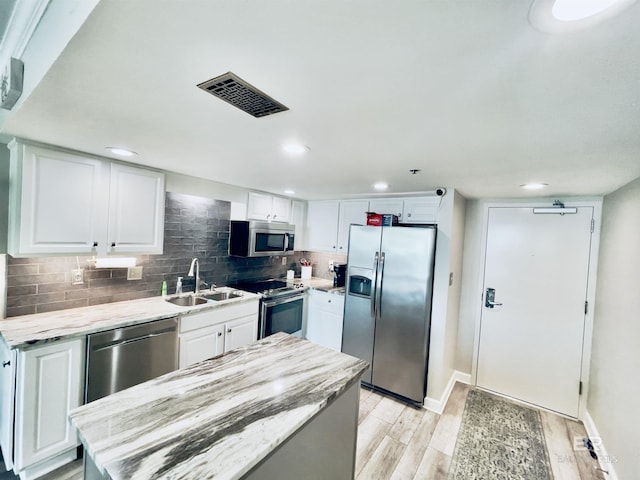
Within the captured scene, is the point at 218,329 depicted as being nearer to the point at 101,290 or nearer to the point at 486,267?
the point at 101,290

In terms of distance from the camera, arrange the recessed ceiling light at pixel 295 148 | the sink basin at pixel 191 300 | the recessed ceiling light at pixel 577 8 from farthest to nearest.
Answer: the sink basin at pixel 191 300
the recessed ceiling light at pixel 295 148
the recessed ceiling light at pixel 577 8

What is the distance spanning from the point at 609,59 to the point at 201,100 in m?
1.35

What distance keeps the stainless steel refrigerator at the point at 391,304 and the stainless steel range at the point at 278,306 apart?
0.74 m

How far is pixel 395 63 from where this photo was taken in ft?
2.71

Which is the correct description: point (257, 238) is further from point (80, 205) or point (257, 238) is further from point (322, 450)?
point (322, 450)

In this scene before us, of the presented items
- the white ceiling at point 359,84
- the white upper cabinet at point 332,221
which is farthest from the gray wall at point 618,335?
the white upper cabinet at point 332,221

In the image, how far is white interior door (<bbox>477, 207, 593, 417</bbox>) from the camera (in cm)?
277

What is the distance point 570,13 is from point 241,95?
3.25ft

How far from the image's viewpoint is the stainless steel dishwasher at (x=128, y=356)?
1905 millimetres

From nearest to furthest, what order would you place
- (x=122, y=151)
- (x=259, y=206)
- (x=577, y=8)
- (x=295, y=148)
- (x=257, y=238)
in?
1. (x=577, y=8)
2. (x=295, y=148)
3. (x=122, y=151)
4. (x=257, y=238)
5. (x=259, y=206)

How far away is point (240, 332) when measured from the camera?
2.93 meters

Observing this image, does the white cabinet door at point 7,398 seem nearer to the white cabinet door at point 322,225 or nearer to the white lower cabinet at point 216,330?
the white lower cabinet at point 216,330

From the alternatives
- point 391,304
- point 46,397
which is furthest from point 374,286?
point 46,397

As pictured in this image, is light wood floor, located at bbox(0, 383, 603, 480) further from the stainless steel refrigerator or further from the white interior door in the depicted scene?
the white interior door
